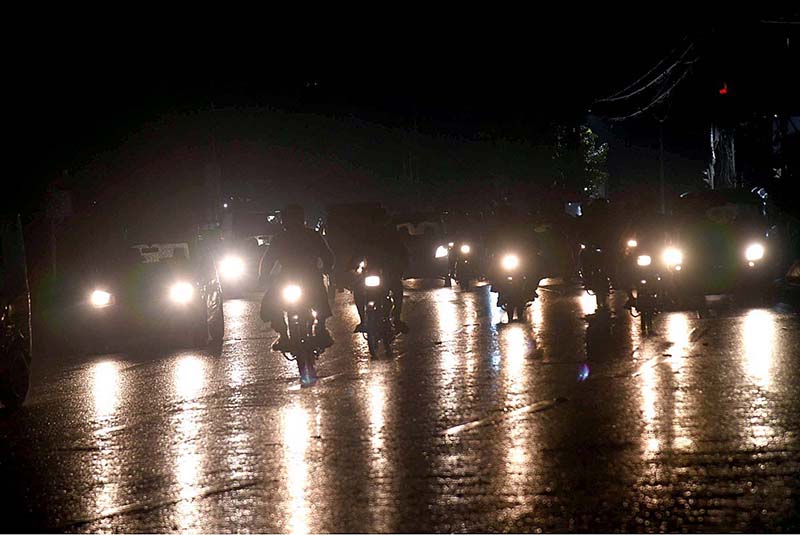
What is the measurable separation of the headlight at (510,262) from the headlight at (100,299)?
642cm

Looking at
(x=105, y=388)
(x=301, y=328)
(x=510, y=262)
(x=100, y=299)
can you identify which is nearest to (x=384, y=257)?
(x=301, y=328)

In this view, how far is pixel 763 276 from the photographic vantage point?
2473 centimetres

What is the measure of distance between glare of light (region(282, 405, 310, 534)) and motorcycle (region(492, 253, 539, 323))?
1025cm

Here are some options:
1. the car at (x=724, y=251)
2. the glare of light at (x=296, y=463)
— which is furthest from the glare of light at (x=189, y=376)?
the car at (x=724, y=251)

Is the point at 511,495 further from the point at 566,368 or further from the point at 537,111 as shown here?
the point at 537,111

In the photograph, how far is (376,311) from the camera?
17594 mm

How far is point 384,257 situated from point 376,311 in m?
0.82

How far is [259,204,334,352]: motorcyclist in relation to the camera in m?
15.4

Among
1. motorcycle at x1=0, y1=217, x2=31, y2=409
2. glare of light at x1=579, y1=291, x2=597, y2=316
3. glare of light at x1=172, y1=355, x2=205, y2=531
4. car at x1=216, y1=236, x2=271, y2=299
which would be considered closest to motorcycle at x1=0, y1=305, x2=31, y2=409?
motorcycle at x1=0, y1=217, x2=31, y2=409

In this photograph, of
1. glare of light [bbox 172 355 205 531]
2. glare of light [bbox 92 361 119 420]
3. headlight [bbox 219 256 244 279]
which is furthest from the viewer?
headlight [bbox 219 256 244 279]

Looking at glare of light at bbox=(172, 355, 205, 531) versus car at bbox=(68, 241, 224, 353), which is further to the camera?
car at bbox=(68, 241, 224, 353)

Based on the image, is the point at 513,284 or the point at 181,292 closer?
the point at 181,292

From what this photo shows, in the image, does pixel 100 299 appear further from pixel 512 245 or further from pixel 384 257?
pixel 512 245

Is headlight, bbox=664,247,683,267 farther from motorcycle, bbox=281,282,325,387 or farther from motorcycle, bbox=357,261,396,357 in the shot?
motorcycle, bbox=281,282,325,387
